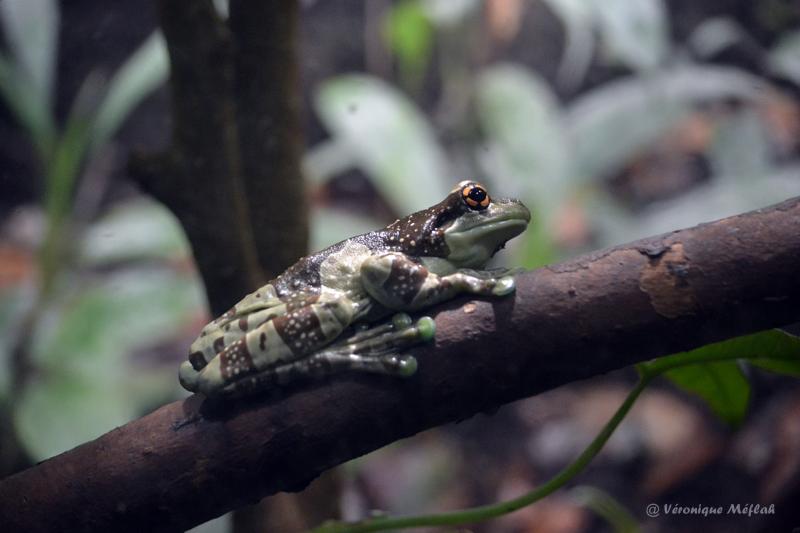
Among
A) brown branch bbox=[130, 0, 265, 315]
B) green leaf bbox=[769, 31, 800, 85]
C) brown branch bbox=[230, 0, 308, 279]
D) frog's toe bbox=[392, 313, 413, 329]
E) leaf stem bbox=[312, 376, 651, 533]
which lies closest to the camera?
frog's toe bbox=[392, 313, 413, 329]

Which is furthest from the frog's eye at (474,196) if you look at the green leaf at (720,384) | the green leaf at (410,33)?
the green leaf at (410,33)

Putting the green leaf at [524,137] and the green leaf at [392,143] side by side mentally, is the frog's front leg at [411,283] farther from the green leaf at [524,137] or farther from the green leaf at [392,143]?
the green leaf at [524,137]

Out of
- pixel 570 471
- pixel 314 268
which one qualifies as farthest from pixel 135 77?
pixel 570 471

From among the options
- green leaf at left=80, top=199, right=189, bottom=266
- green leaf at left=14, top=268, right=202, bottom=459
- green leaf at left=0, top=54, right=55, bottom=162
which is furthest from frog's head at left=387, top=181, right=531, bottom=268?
green leaf at left=0, top=54, right=55, bottom=162

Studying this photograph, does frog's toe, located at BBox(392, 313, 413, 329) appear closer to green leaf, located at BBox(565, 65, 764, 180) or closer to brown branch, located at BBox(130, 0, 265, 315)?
brown branch, located at BBox(130, 0, 265, 315)

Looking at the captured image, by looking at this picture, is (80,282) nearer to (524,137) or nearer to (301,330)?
(524,137)

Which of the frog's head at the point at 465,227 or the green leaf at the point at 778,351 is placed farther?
the frog's head at the point at 465,227

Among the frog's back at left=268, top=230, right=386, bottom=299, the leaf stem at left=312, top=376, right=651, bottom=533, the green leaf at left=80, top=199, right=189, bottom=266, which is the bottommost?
the leaf stem at left=312, top=376, right=651, bottom=533
